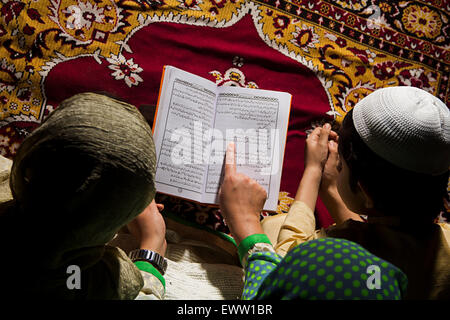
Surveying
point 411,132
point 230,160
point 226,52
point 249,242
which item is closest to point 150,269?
point 249,242

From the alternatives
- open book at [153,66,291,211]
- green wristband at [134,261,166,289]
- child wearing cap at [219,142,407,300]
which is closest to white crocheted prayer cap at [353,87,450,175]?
child wearing cap at [219,142,407,300]

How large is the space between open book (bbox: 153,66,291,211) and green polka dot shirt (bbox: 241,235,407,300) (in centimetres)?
55

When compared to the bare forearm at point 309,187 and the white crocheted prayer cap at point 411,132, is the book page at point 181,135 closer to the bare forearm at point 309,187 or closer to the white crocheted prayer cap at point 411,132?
the bare forearm at point 309,187

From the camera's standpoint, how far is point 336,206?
115 cm

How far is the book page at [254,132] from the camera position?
1036 mm

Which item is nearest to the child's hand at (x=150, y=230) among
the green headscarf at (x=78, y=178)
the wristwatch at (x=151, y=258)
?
the wristwatch at (x=151, y=258)

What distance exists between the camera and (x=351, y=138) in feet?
2.48

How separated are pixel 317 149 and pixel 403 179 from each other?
19.9 inches

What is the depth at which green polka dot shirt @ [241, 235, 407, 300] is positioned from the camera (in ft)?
1.40

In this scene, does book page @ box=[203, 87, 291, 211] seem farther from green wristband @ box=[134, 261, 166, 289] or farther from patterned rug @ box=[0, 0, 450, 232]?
green wristband @ box=[134, 261, 166, 289]

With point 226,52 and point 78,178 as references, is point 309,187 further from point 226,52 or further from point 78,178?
point 78,178

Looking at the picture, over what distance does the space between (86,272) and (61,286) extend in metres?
0.05

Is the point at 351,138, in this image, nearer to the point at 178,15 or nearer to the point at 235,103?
the point at 235,103

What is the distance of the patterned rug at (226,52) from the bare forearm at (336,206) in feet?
0.12
